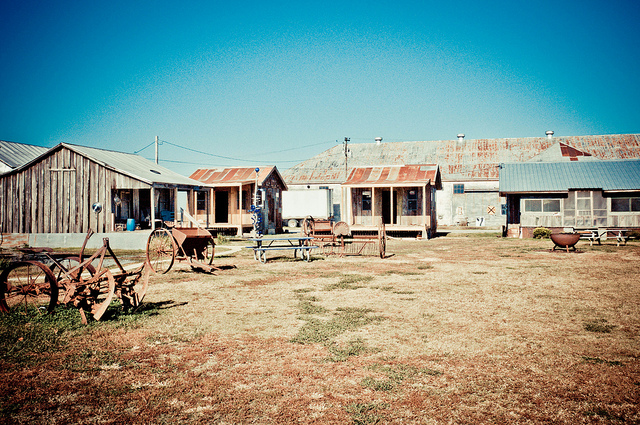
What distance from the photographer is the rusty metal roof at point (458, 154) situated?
126ft

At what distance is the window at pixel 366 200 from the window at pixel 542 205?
901 centimetres

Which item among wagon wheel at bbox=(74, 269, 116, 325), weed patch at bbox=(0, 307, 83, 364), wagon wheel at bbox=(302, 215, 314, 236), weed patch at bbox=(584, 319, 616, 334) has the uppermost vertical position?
wagon wheel at bbox=(302, 215, 314, 236)

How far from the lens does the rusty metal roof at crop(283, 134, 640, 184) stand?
38469 mm

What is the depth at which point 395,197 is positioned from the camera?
27.4 meters

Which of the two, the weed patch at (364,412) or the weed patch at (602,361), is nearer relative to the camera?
the weed patch at (364,412)

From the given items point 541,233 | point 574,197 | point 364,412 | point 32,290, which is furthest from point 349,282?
point 574,197

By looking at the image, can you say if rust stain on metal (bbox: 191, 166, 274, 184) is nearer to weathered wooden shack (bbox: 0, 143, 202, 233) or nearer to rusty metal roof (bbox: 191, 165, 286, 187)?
rusty metal roof (bbox: 191, 165, 286, 187)

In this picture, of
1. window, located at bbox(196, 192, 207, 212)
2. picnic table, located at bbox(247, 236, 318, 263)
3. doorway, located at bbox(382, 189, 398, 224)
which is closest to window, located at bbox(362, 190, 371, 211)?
doorway, located at bbox(382, 189, 398, 224)

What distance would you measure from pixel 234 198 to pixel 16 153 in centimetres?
1463

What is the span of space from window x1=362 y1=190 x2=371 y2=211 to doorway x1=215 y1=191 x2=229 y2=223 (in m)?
8.49

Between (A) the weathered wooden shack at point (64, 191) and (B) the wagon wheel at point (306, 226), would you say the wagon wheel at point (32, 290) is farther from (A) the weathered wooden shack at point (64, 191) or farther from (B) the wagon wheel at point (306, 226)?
(A) the weathered wooden shack at point (64, 191)

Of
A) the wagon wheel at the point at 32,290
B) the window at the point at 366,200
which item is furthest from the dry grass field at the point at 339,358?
the window at the point at 366,200

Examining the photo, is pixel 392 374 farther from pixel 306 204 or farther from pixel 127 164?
pixel 306 204

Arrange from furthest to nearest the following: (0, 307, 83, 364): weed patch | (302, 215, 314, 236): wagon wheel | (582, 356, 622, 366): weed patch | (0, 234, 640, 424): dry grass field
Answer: (302, 215, 314, 236): wagon wheel → (0, 307, 83, 364): weed patch → (582, 356, 622, 366): weed patch → (0, 234, 640, 424): dry grass field
